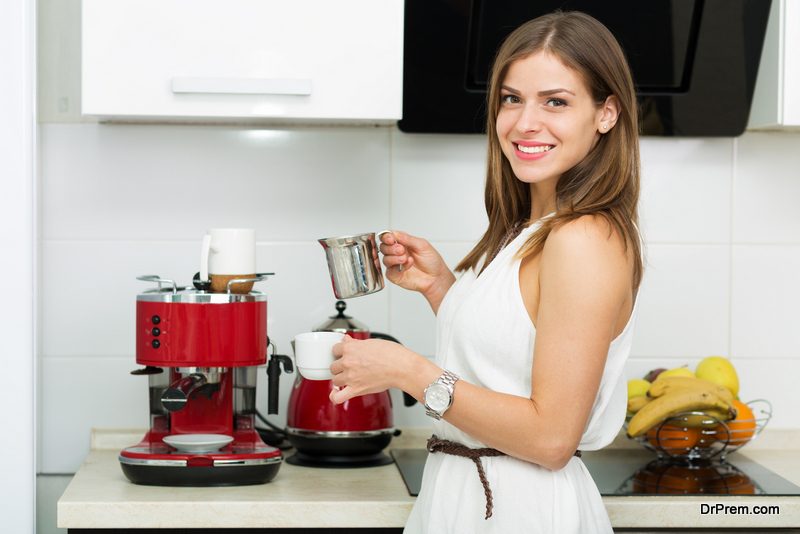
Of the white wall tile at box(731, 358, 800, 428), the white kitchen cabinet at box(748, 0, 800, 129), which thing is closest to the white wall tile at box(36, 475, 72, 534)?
the white wall tile at box(731, 358, 800, 428)

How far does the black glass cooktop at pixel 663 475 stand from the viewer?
1624 millimetres

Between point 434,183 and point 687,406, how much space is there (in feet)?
2.20

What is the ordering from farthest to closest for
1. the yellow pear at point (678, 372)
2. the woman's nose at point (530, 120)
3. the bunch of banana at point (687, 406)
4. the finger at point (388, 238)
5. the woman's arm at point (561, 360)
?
the yellow pear at point (678, 372)
the bunch of banana at point (687, 406)
the finger at point (388, 238)
the woman's nose at point (530, 120)
the woman's arm at point (561, 360)

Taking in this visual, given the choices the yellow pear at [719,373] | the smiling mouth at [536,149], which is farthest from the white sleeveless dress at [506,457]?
the yellow pear at [719,373]

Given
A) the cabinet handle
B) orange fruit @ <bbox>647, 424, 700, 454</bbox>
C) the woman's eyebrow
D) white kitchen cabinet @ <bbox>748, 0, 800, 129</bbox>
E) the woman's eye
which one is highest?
white kitchen cabinet @ <bbox>748, 0, 800, 129</bbox>

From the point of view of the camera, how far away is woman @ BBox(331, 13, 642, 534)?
3.91 ft

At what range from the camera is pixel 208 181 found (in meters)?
1.99

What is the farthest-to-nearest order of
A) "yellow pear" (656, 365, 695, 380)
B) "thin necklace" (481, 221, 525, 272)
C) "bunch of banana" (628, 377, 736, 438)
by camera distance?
"yellow pear" (656, 365, 695, 380) < "bunch of banana" (628, 377, 736, 438) < "thin necklace" (481, 221, 525, 272)

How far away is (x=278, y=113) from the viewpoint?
1636mm

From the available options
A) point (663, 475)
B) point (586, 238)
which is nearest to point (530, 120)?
point (586, 238)

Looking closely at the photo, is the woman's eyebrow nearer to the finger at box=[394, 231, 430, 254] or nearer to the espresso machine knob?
the finger at box=[394, 231, 430, 254]

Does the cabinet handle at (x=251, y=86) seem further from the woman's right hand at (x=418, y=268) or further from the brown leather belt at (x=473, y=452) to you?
the brown leather belt at (x=473, y=452)

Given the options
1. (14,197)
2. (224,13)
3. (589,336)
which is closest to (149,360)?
(14,197)

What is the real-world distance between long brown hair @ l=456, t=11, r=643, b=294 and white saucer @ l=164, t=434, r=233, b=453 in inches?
26.0
